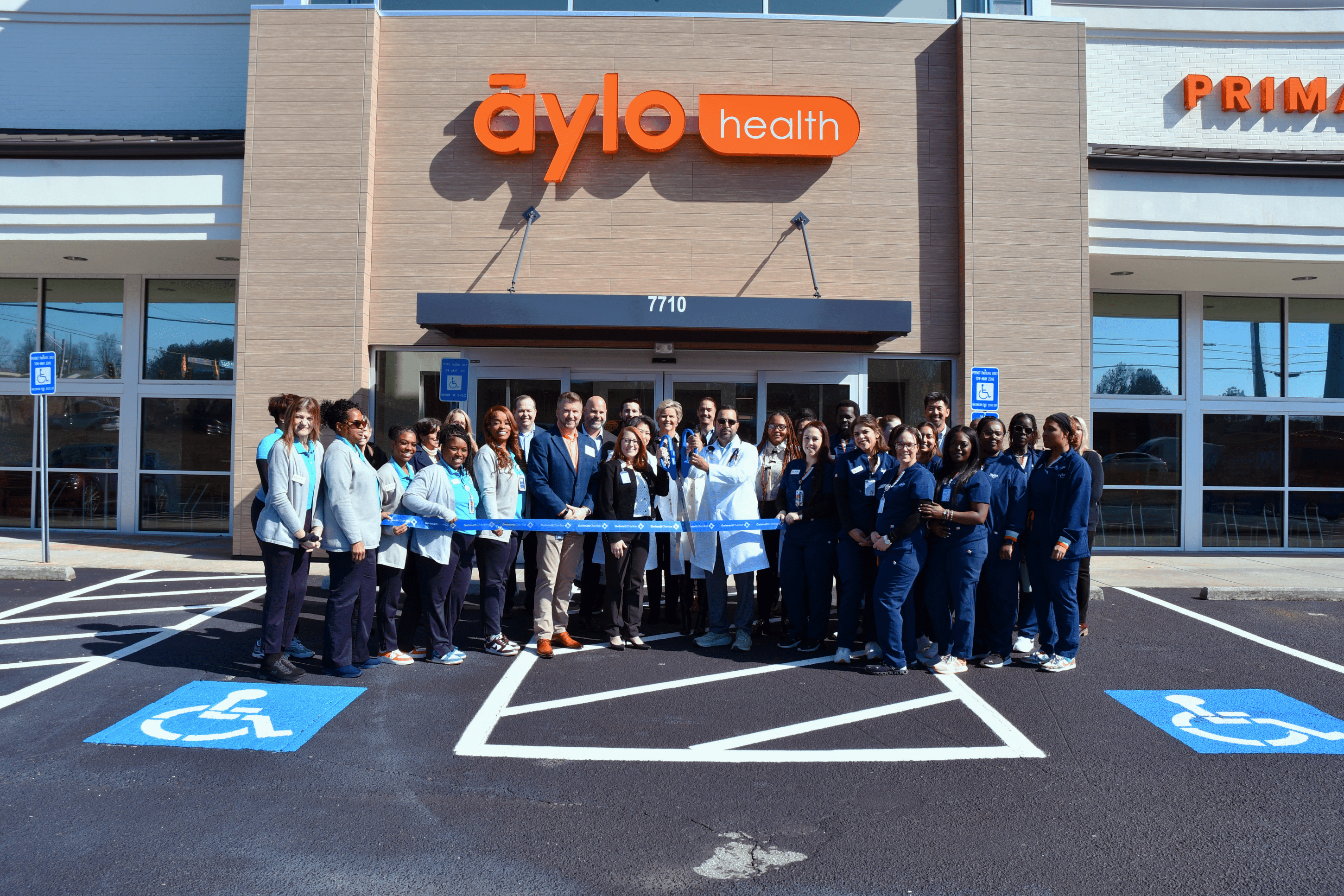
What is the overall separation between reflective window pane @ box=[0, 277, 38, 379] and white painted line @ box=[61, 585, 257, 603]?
25.4 ft

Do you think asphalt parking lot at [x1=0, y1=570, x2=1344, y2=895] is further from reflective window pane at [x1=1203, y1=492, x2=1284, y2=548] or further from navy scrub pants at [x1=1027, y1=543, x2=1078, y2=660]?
reflective window pane at [x1=1203, y1=492, x2=1284, y2=548]

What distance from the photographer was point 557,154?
11047 millimetres

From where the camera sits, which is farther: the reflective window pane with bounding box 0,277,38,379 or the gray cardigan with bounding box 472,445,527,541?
the reflective window pane with bounding box 0,277,38,379

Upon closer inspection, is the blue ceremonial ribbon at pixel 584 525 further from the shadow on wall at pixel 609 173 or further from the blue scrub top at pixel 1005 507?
the shadow on wall at pixel 609 173

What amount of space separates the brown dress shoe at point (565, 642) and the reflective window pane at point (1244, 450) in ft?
38.6

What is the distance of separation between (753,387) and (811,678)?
6.04 metres

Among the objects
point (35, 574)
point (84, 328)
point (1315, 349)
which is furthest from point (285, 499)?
point (1315, 349)

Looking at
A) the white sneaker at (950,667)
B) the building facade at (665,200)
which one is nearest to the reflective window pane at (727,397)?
the building facade at (665,200)

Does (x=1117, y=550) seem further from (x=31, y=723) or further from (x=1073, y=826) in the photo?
(x=31, y=723)

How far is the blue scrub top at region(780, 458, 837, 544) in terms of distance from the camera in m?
6.61

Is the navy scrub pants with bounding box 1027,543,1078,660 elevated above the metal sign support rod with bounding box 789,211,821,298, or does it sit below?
below

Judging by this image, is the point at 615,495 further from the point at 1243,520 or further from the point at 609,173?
the point at 1243,520

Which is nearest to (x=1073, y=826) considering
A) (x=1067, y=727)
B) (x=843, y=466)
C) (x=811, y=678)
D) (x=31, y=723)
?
(x=1067, y=727)

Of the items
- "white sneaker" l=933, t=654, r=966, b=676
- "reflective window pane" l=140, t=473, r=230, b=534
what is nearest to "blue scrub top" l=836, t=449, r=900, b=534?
"white sneaker" l=933, t=654, r=966, b=676
